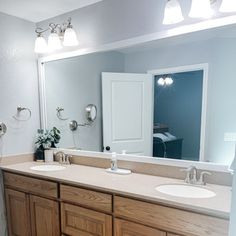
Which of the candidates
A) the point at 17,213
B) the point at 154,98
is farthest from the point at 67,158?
the point at 154,98

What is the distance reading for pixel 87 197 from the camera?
1.64 m

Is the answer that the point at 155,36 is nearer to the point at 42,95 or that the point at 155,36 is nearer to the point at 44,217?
the point at 42,95

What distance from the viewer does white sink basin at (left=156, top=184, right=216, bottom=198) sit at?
1491mm

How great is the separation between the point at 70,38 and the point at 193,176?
1656mm

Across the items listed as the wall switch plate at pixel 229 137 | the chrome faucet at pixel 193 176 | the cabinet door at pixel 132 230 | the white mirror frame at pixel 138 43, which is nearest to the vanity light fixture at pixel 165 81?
the white mirror frame at pixel 138 43

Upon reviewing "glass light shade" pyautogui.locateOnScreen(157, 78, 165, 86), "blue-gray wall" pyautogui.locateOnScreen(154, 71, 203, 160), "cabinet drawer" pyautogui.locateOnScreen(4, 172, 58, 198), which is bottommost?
"cabinet drawer" pyautogui.locateOnScreen(4, 172, 58, 198)

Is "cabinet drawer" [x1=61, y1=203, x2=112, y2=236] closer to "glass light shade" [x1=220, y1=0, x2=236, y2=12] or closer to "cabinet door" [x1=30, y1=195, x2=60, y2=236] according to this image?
"cabinet door" [x1=30, y1=195, x2=60, y2=236]

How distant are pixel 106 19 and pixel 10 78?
1161mm

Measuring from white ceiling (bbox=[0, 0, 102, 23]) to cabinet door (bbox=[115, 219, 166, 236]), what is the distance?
6.16 feet

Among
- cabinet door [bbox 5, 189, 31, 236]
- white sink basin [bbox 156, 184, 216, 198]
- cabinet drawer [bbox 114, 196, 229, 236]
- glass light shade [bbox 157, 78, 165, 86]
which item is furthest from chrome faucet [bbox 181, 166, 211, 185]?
cabinet door [bbox 5, 189, 31, 236]

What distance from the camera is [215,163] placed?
5.18 feet

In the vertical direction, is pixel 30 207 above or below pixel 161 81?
below

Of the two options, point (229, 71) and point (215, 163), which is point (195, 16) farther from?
point (215, 163)

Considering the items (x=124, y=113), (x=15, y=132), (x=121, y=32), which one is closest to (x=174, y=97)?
(x=124, y=113)
